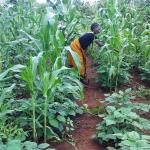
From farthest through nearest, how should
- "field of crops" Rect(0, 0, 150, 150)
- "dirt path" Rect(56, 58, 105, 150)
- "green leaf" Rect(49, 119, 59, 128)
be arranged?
"dirt path" Rect(56, 58, 105, 150)
"green leaf" Rect(49, 119, 59, 128)
"field of crops" Rect(0, 0, 150, 150)

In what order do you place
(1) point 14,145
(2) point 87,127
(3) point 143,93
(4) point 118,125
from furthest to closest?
(3) point 143,93 → (2) point 87,127 → (4) point 118,125 → (1) point 14,145

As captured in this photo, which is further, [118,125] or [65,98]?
[65,98]

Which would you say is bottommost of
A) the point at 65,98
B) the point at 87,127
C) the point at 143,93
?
the point at 87,127

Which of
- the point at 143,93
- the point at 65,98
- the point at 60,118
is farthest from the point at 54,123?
the point at 143,93

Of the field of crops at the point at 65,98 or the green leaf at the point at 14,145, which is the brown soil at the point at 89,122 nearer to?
the field of crops at the point at 65,98

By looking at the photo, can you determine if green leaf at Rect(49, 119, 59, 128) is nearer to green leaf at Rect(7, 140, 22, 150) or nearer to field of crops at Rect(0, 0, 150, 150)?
field of crops at Rect(0, 0, 150, 150)

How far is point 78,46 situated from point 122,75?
931mm

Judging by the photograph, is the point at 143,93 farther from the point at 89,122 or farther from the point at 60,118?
the point at 60,118

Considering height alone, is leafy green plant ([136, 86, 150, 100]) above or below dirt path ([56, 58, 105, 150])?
above

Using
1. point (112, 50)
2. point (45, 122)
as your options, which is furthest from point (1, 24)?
point (45, 122)

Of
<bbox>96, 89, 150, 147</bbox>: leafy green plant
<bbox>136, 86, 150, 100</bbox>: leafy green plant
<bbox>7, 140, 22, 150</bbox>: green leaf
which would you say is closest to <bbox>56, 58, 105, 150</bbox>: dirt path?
<bbox>96, 89, 150, 147</bbox>: leafy green plant

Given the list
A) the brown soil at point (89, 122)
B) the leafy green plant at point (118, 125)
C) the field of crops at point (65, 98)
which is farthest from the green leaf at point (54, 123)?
the leafy green plant at point (118, 125)

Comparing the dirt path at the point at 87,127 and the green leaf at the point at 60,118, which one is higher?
the green leaf at the point at 60,118

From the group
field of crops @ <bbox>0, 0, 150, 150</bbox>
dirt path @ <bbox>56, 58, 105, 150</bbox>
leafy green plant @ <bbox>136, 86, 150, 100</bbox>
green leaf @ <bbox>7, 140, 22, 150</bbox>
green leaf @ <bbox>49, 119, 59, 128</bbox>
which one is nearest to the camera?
green leaf @ <bbox>7, 140, 22, 150</bbox>
